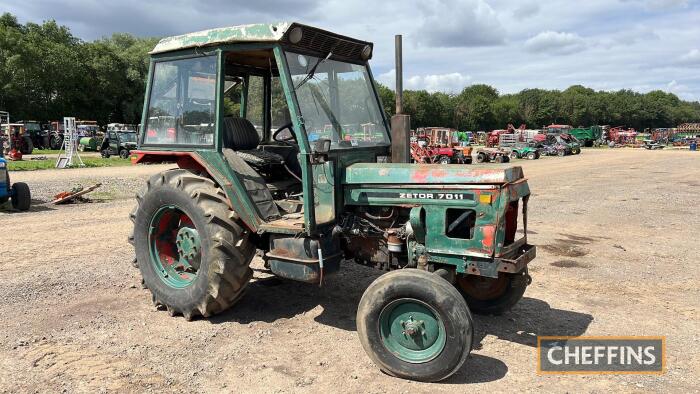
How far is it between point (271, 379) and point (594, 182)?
1729 cm

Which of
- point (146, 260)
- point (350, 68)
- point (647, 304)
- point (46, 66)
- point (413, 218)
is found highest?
point (46, 66)

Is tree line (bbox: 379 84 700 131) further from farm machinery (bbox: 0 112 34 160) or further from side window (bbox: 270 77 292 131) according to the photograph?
side window (bbox: 270 77 292 131)

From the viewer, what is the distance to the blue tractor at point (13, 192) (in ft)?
37.2

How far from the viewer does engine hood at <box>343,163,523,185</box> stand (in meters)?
4.08

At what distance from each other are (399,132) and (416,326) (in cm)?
201

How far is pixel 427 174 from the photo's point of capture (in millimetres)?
4301

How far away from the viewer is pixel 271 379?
3.88 m

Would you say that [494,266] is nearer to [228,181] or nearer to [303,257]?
[303,257]

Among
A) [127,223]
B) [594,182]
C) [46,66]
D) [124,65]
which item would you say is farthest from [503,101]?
[127,223]

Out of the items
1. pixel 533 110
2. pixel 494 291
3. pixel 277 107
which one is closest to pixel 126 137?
pixel 277 107

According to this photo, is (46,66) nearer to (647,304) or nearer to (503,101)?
(647,304)

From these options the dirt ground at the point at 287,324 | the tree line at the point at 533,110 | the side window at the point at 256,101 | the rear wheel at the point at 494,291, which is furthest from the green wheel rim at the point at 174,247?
the tree line at the point at 533,110

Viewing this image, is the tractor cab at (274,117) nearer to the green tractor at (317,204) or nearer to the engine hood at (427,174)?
the green tractor at (317,204)

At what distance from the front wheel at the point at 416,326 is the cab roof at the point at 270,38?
2.19 meters
